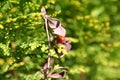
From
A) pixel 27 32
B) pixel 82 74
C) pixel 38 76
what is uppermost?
pixel 27 32

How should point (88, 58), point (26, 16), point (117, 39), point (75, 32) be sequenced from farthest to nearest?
point (117, 39) < point (88, 58) < point (75, 32) < point (26, 16)

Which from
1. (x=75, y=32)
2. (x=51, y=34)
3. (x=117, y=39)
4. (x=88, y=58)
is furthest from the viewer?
(x=117, y=39)

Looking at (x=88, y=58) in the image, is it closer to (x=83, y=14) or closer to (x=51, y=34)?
(x=83, y=14)

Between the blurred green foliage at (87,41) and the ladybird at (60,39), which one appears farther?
the blurred green foliage at (87,41)

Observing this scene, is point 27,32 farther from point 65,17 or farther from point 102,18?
point 102,18

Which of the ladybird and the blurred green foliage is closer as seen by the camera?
the ladybird

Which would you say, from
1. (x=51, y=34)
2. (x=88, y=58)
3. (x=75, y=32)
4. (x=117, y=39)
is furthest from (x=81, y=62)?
(x=51, y=34)

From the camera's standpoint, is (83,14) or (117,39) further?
(117,39)

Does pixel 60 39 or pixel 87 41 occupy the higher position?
pixel 60 39

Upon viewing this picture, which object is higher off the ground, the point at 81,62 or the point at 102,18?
the point at 102,18

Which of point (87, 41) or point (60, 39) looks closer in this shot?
point (60, 39)
